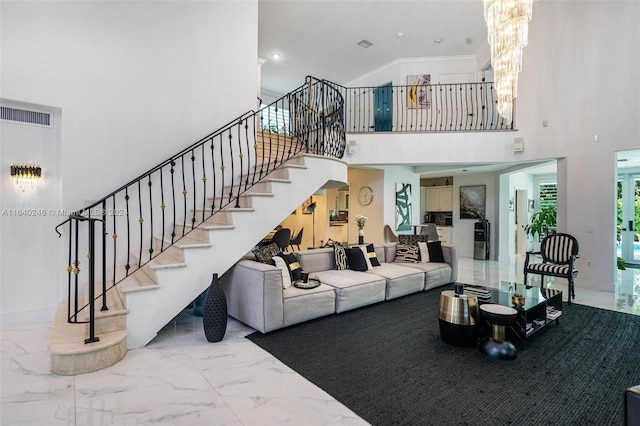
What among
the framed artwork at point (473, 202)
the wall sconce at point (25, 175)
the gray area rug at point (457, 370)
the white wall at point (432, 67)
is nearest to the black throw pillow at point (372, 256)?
the gray area rug at point (457, 370)

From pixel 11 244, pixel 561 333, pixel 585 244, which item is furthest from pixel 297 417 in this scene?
pixel 585 244

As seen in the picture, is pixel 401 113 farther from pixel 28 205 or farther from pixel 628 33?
pixel 28 205

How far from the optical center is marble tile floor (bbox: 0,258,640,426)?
78.1 inches

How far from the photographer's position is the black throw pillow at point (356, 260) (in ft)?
15.7

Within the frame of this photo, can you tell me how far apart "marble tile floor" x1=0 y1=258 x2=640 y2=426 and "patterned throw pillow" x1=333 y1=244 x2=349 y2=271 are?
2011 millimetres

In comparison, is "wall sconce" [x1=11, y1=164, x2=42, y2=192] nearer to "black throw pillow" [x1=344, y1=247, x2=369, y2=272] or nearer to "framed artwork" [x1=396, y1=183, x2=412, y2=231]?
"black throw pillow" [x1=344, y1=247, x2=369, y2=272]

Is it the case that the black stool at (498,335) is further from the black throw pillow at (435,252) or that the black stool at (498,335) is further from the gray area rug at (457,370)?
the black throw pillow at (435,252)

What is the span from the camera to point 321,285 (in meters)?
3.96

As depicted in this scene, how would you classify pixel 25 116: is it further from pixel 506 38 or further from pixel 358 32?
pixel 358 32

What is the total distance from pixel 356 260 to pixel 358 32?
195 inches

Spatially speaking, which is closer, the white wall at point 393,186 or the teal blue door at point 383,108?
the white wall at point 393,186

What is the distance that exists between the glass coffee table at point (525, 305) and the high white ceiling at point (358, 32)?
204 inches

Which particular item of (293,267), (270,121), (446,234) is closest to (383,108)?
(270,121)

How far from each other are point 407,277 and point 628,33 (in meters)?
5.35
